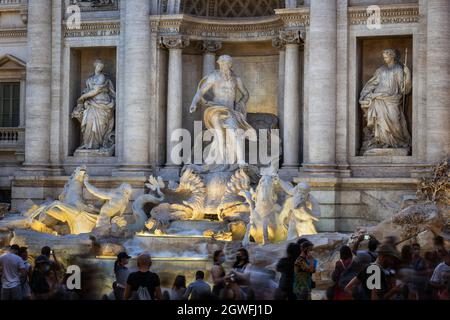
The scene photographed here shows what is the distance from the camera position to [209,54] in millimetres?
32469

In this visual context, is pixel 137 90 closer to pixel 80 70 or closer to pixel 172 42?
pixel 172 42

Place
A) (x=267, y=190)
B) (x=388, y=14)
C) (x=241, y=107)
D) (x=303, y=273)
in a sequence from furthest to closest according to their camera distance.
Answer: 1. (x=241, y=107)
2. (x=388, y=14)
3. (x=267, y=190)
4. (x=303, y=273)

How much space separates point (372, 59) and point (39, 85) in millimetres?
10469

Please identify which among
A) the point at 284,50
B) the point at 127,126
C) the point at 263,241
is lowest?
the point at 263,241

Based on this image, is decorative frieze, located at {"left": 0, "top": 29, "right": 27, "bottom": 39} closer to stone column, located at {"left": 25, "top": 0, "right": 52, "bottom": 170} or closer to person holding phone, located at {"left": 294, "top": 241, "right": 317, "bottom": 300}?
stone column, located at {"left": 25, "top": 0, "right": 52, "bottom": 170}

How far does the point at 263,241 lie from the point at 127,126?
23.8 ft

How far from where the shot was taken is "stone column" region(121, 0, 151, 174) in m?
31.1

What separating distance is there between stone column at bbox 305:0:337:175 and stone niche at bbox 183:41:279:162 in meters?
3.24

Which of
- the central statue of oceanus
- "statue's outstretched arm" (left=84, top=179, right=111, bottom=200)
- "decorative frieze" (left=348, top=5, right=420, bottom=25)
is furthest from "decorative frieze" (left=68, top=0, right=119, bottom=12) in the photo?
"decorative frieze" (left=348, top=5, right=420, bottom=25)

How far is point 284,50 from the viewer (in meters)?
31.3

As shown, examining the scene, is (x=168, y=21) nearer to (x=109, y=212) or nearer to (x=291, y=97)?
(x=291, y=97)

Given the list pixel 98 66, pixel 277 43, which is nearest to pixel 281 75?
pixel 277 43

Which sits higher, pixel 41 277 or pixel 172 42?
pixel 172 42

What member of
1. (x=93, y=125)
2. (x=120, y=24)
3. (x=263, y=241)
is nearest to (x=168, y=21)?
(x=120, y=24)
